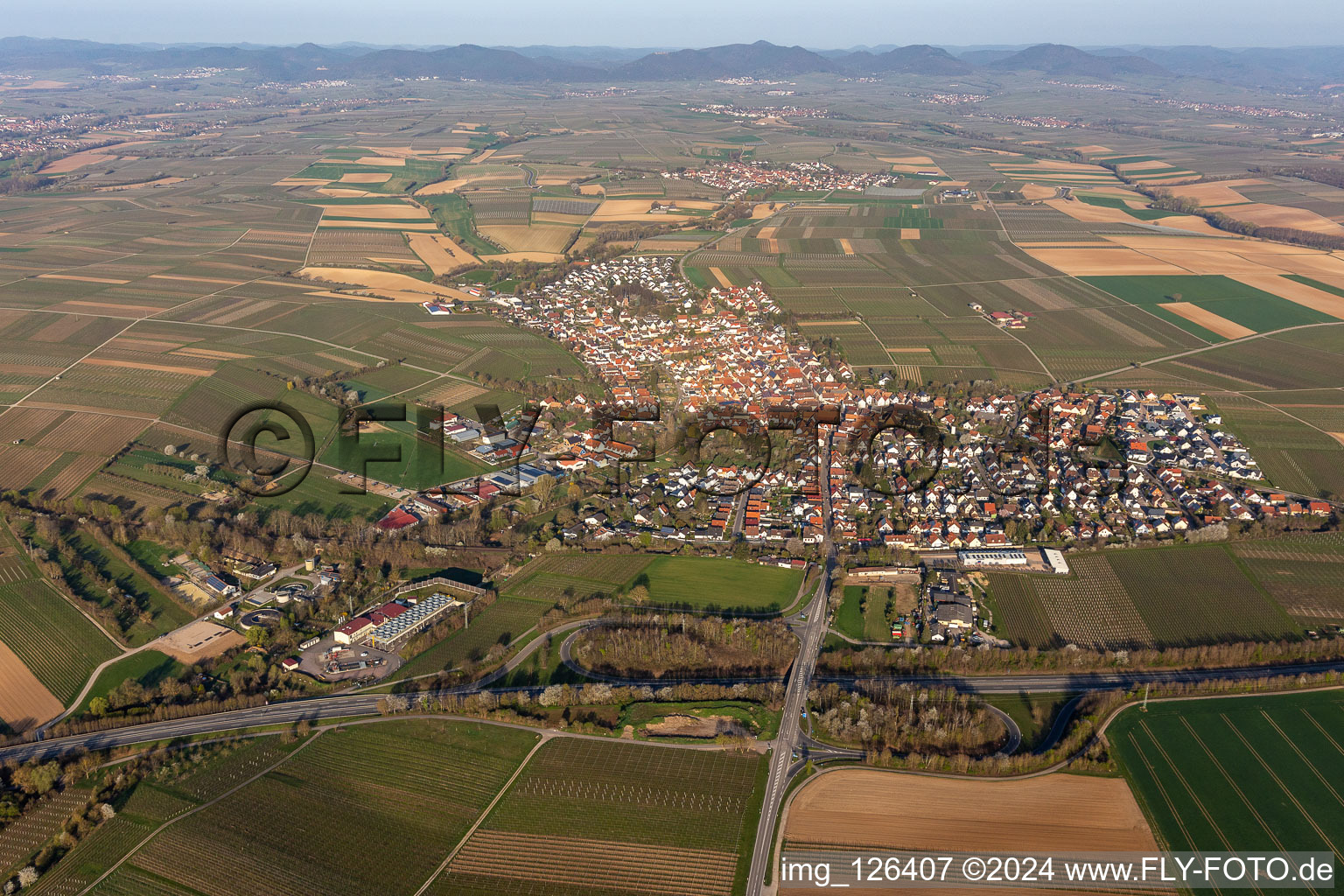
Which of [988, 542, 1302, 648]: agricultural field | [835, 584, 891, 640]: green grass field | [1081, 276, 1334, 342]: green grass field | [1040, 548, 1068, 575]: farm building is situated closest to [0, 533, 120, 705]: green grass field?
[835, 584, 891, 640]: green grass field

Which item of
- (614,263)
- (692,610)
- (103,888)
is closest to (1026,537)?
(692,610)

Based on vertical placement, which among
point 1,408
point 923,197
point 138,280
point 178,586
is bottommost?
point 178,586

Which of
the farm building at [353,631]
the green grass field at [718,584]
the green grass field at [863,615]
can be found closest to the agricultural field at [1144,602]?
the green grass field at [863,615]

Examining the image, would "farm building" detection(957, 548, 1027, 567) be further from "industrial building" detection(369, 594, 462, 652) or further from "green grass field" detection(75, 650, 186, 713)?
"green grass field" detection(75, 650, 186, 713)

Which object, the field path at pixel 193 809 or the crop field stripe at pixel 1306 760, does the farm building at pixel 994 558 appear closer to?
the crop field stripe at pixel 1306 760

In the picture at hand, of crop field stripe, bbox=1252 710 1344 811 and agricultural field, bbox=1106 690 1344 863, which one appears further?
crop field stripe, bbox=1252 710 1344 811

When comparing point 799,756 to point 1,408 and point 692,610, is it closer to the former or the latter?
point 692,610

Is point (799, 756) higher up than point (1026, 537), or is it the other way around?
point (1026, 537)
